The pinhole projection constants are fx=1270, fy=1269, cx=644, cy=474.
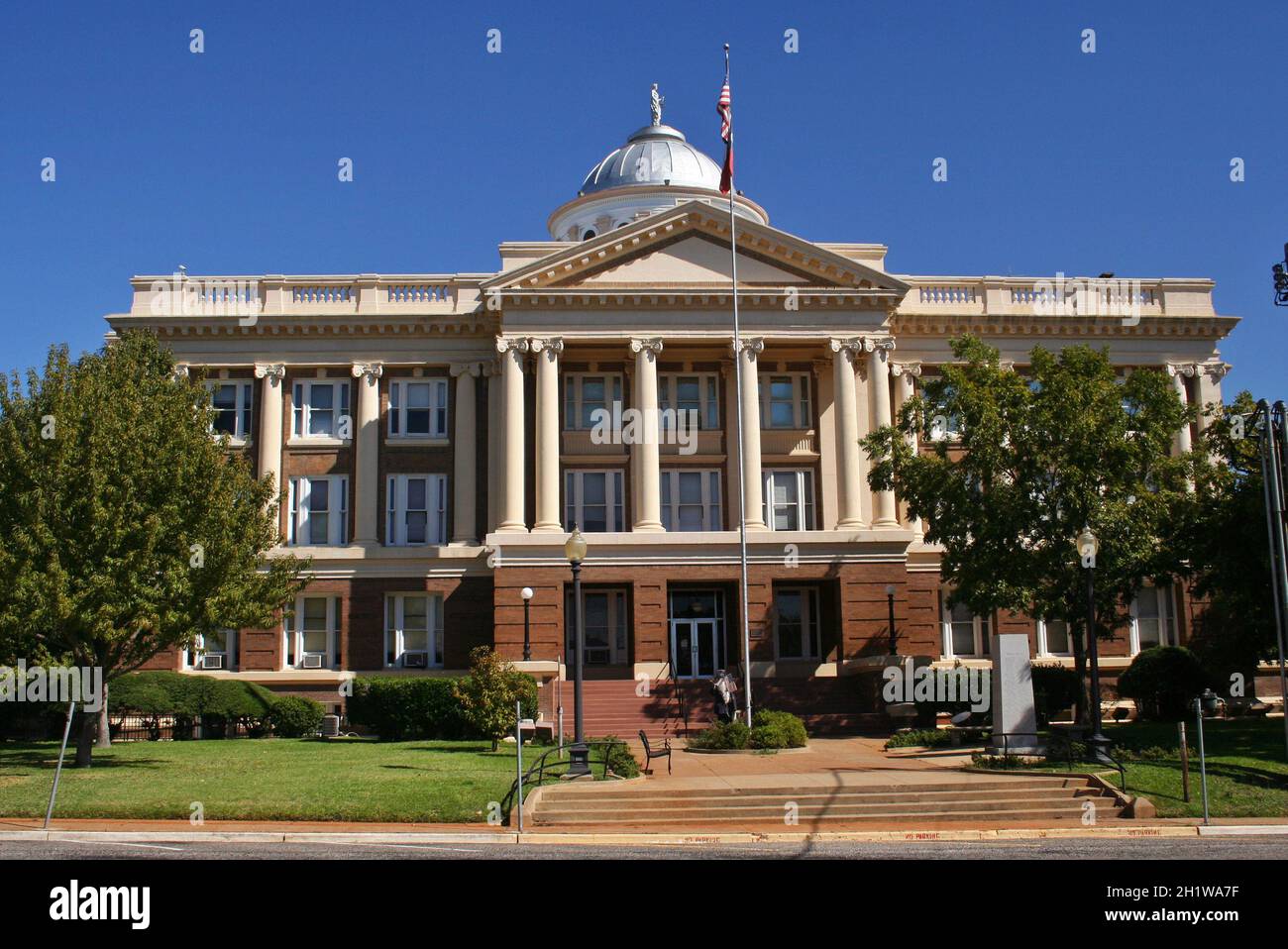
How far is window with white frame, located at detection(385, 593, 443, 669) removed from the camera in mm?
43562

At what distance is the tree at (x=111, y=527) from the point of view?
2633 centimetres

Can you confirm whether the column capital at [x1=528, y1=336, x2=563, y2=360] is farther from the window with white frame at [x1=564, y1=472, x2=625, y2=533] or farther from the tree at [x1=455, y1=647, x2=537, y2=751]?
the tree at [x1=455, y1=647, x2=537, y2=751]

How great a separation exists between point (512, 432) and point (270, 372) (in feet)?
31.2

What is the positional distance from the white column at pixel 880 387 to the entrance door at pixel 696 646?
6.59 metres

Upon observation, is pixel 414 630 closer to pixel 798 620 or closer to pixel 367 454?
pixel 367 454

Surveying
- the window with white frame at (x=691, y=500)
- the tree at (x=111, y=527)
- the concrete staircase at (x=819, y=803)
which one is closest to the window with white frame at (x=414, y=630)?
the window with white frame at (x=691, y=500)

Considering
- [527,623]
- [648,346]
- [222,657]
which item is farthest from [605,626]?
[222,657]

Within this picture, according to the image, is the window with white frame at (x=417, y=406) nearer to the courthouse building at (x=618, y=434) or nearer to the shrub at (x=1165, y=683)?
the courthouse building at (x=618, y=434)

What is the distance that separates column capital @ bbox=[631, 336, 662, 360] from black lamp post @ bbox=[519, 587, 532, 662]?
898 centimetres

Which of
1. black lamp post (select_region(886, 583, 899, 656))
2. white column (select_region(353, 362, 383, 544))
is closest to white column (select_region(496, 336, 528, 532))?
white column (select_region(353, 362, 383, 544))

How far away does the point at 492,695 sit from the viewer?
101 ft

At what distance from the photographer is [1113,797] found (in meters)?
20.1
